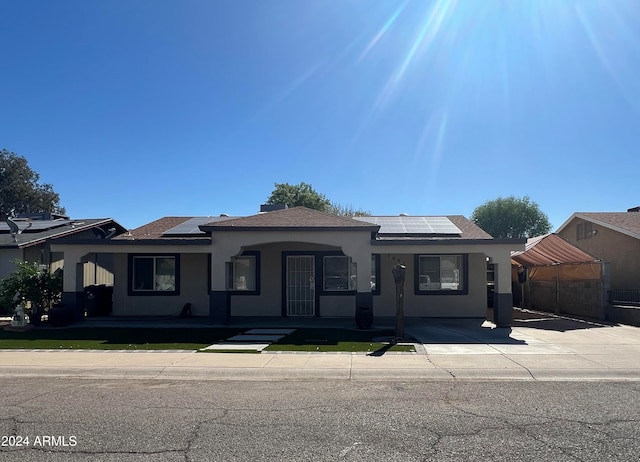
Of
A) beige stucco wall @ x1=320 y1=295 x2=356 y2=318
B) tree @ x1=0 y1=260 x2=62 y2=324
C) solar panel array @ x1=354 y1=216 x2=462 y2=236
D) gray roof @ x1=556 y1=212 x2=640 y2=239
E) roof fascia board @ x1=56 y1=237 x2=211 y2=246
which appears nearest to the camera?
tree @ x1=0 y1=260 x2=62 y2=324

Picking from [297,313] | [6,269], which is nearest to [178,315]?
[297,313]

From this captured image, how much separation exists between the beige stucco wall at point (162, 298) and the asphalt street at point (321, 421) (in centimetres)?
1030

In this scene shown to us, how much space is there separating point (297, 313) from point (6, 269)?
39.0 feet

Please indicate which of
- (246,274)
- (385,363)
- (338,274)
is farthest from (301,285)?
(385,363)

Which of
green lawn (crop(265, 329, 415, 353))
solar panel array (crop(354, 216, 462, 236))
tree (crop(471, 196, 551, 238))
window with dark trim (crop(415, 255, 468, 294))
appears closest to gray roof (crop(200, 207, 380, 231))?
solar panel array (crop(354, 216, 462, 236))

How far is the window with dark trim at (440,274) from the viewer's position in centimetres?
1794

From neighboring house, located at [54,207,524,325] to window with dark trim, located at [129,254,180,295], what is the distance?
0.04 meters

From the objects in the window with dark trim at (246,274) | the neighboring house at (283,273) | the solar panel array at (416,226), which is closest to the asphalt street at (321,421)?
the neighboring house at (283,273)

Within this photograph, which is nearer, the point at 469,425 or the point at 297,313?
the point at 469,425

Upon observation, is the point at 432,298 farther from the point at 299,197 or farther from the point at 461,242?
the point at 299,197

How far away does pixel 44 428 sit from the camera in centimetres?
583

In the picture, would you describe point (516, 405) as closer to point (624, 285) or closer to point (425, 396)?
point (425, 396)

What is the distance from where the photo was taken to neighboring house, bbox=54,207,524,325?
53.8ft

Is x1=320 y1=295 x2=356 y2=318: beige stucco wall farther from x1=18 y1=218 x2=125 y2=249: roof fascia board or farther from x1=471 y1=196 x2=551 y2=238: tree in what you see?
x1=471 y1=196 x2=551 y2=238: tree
